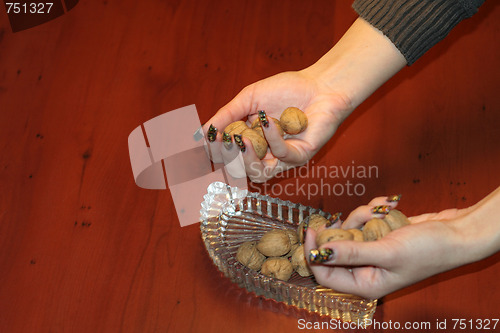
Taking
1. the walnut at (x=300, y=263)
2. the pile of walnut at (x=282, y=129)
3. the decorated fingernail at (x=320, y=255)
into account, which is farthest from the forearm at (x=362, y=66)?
the decorated fingernail at (x=320, y=255)

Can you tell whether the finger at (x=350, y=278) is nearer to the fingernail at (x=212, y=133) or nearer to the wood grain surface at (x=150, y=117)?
the wood grain surface at (x=150, y=117)

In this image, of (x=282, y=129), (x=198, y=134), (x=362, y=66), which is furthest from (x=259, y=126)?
(x=362, y=66)

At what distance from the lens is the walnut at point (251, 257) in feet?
3.21

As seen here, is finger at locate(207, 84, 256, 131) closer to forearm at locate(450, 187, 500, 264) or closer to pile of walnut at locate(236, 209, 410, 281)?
pile of walnut at locate(236, 209, 410, 281)

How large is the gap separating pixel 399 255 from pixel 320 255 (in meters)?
0.13

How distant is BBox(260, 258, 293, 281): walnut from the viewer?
3.10 feet

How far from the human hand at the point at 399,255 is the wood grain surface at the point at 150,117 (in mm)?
173

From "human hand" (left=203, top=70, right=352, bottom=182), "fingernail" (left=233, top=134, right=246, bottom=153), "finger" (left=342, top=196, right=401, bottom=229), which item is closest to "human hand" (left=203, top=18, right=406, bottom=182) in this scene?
"human hand" (left=203, top=70, right=352, bottom=182)

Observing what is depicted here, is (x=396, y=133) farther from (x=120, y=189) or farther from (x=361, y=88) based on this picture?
(x=120, y=189)

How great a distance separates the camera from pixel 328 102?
3.61 ft

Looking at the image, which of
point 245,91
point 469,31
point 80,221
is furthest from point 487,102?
point 80,221

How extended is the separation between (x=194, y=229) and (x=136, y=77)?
0.53 meters

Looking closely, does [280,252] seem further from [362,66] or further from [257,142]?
[362,66]

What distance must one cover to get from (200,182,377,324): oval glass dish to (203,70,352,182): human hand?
7cm
